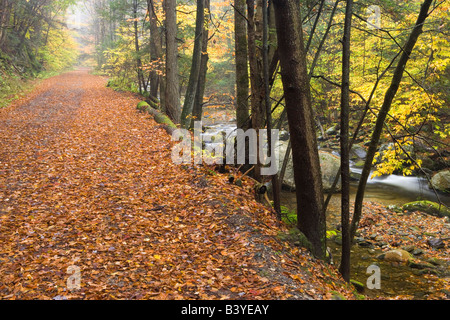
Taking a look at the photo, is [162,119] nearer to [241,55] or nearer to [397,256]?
A: [241,55]

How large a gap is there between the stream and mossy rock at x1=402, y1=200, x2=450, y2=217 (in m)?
0.55

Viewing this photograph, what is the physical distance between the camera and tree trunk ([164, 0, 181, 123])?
1223 centimetres

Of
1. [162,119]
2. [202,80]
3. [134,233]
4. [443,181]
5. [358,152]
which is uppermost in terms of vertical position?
[202,80]

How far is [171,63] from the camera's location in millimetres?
12547

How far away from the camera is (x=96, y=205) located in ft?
20.8

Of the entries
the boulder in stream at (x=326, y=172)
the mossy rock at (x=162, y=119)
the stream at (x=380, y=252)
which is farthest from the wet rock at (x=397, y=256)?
the mossy rock at (x=162, y=119)

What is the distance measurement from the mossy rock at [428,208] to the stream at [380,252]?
551 millimetres

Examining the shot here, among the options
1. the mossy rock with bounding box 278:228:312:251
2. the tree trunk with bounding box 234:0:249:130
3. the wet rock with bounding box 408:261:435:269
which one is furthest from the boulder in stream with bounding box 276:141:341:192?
the mossy rock with bounding box 278:228:312:251

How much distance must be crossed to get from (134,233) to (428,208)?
10.3 meters

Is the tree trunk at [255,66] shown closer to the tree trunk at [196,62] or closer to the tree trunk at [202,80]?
the tree trunk at [196,62]

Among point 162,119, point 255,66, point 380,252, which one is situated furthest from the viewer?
point 162,119

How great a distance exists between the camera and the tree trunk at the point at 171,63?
12.2 m

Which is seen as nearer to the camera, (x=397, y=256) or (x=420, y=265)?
(x=420, y=265)

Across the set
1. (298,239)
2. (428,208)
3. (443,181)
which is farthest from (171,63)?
(443,181)
